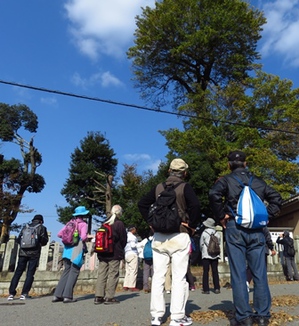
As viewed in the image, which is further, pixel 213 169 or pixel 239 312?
pixel 213 169

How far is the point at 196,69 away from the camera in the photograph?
74.8 ft

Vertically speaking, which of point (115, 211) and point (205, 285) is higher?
point (115, 211)

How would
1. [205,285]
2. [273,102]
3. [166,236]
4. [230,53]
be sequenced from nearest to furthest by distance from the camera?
1. [166,236]
2. [205,285]
3. [273,102]
4. [230,53]

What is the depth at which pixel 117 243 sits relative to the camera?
590 cm

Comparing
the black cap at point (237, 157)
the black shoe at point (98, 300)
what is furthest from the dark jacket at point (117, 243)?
the black cap at point (237, 157)

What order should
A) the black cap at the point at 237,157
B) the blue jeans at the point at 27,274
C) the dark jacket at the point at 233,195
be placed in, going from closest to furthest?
the dark jacket at the point at 233,195, the black cap at the point at 237,157, the blue jeans at the point at 27,274

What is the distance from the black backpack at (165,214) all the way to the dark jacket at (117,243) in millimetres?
2525

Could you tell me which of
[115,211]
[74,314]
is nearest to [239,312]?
[74,314]

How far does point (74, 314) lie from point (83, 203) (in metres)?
19.3

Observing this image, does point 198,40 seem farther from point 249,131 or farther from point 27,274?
point 27,274

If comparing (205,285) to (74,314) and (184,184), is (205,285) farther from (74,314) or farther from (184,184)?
(184,184)

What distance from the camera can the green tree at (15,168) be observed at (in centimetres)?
2081

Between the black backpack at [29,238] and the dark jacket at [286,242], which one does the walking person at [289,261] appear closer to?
the dark jacket at [286,242]

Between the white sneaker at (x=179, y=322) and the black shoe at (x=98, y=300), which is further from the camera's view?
the black shoe at (x=98, y=300)
